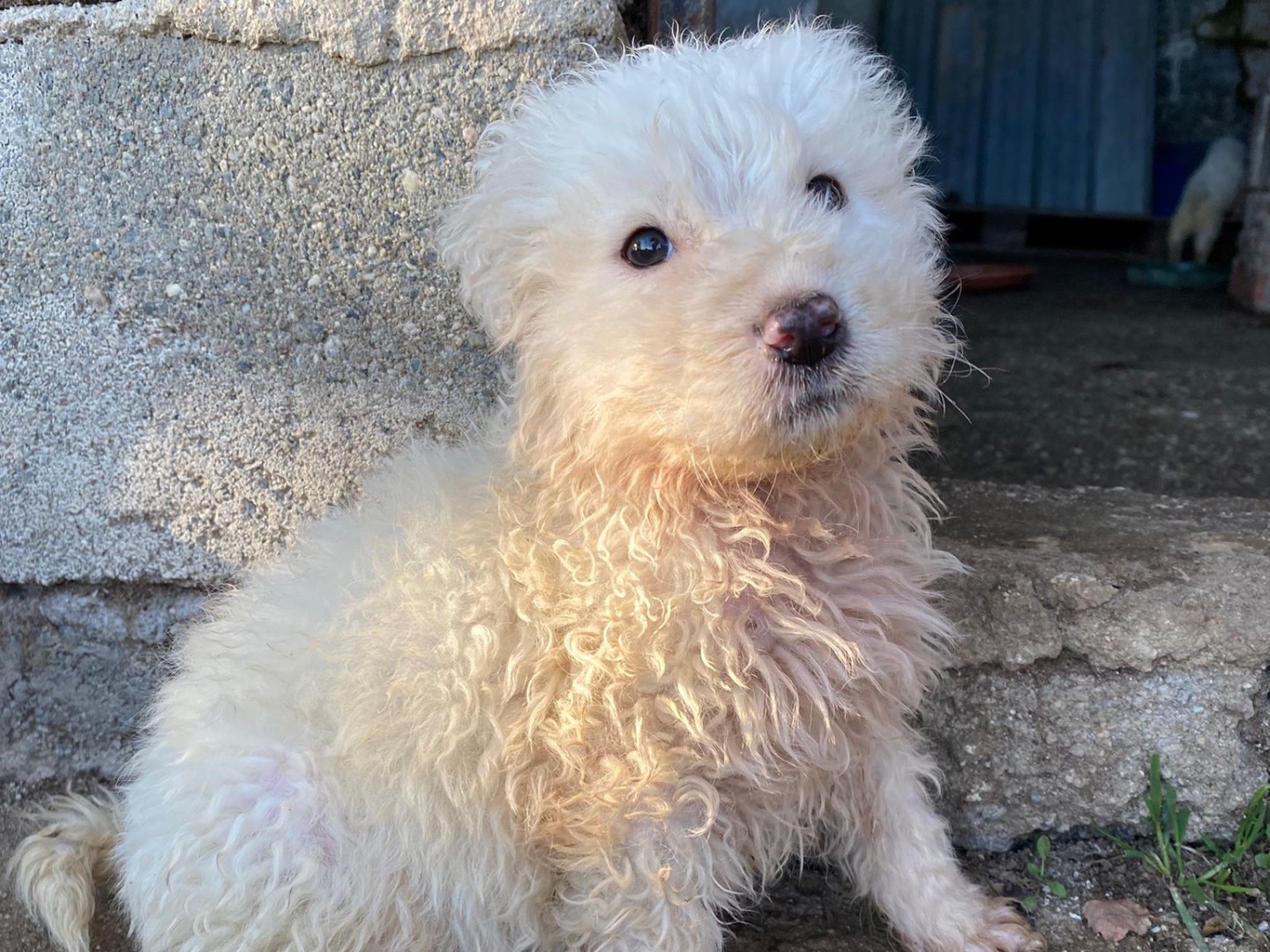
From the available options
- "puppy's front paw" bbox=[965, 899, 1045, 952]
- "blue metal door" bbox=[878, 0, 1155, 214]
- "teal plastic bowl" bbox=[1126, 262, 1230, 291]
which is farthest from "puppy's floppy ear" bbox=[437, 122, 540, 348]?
"blue metal door" bbox=[878, 0, 1155, 214]

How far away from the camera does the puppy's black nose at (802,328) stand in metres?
1.36

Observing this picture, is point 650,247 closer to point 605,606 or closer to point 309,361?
point 605,606

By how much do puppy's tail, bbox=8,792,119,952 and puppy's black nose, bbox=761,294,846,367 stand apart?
1.59m

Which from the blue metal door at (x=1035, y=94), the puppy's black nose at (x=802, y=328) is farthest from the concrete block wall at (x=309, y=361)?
the blue metal door at (x=1035, y=94)

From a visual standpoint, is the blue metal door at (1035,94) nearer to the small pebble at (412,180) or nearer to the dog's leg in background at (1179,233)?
the dog's leg in background at (1179,233)

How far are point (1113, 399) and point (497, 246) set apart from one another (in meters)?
2.72

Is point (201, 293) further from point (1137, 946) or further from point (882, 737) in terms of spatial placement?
point (1137, 946)

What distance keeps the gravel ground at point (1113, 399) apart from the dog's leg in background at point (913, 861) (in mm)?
852

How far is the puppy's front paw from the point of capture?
1.88 m

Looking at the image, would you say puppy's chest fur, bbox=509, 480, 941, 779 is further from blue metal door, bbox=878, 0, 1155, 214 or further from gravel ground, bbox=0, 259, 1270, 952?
blue metal door, bbox=878, 0, 1155, 214

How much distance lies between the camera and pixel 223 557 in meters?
2.33

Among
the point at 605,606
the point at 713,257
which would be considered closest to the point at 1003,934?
the point at 605,606

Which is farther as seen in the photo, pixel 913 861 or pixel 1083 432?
pixel 1083 432

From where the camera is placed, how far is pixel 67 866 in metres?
1.89
